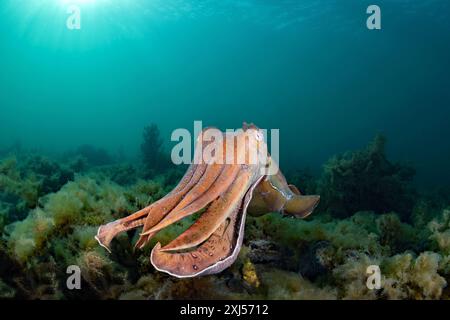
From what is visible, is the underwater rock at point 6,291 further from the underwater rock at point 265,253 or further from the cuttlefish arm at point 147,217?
the underwater rock at point 265,253

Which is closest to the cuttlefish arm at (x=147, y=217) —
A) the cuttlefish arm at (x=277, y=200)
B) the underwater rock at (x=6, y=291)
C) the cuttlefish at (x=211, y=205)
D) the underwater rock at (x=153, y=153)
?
the cuttlefish at (x=211, y=205)

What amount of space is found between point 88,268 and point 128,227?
2.97 ft

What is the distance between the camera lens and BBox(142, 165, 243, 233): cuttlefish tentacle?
2502 millimetres

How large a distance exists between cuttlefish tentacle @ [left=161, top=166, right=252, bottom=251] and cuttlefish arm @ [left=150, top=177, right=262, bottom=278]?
8 cm

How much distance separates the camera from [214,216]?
260 cm

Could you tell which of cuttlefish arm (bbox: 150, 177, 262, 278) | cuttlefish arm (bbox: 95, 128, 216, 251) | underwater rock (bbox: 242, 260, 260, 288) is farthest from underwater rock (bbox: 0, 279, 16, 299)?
underwater rock (bbox: 242, 260, 260, 288)

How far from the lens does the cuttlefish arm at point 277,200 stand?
10.5 feet

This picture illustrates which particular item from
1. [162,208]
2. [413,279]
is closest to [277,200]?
[162,208]

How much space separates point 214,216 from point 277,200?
36.1 inches

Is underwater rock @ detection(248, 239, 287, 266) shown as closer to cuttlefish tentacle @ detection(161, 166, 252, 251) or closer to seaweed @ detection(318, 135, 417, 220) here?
cuttlefish tentacle @ detection(161, 166, 252, 251)

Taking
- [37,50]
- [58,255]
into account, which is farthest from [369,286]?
[37,50]

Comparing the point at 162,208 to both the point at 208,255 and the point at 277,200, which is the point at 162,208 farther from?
the point at 277,200

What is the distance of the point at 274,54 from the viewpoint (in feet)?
321
